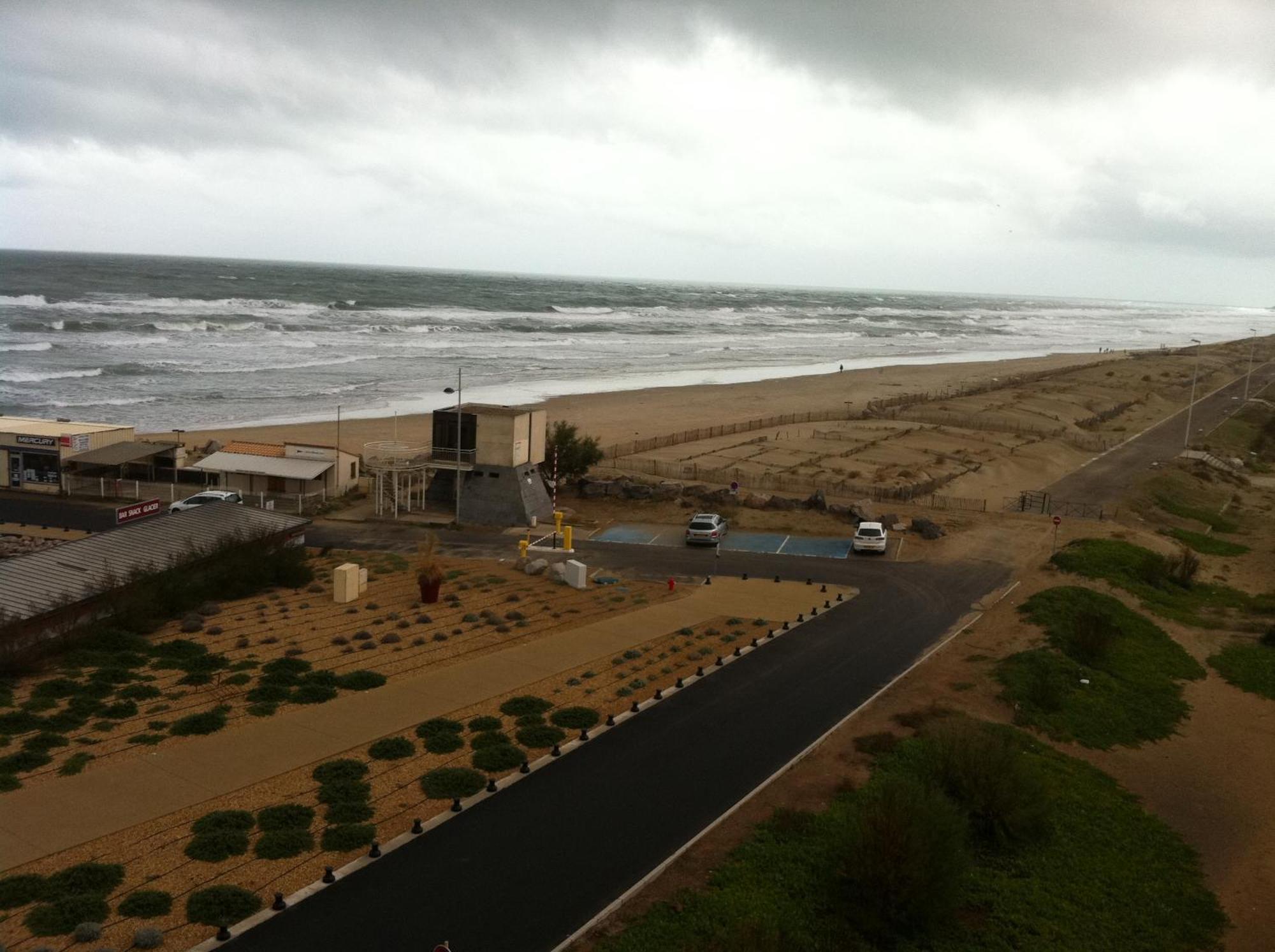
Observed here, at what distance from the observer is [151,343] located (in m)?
96.9

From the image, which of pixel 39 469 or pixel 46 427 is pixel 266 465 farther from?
pixel 46 427

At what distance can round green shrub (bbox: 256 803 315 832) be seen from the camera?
47.4ft

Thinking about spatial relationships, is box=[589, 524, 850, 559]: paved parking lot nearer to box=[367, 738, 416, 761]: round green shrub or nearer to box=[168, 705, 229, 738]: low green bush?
box=[367, 738, 416, 761]: round green shrub

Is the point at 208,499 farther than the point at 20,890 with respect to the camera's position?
Yes

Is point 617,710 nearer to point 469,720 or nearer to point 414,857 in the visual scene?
point 469,720

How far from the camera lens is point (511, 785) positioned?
16.0 m

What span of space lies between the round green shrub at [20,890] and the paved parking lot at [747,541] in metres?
23.2

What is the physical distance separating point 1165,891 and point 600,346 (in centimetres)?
10635

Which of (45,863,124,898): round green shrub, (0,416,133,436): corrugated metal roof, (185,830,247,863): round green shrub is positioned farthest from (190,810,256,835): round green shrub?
(0,416,133,436): corrugated metal roof

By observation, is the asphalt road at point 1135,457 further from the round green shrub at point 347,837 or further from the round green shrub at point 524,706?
the round green shrub at point 347,837

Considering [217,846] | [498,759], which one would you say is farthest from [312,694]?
[217,846]

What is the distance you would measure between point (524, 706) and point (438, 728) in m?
1.89

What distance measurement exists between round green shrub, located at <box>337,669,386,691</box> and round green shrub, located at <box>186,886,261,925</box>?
7528 mm

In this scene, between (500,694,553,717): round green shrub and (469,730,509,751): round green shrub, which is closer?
(469,730,509,751): round green shrub
